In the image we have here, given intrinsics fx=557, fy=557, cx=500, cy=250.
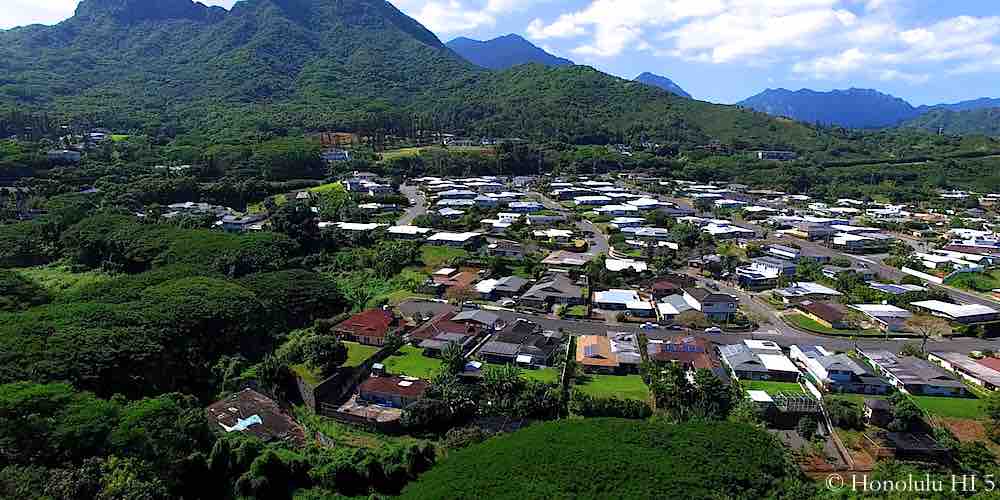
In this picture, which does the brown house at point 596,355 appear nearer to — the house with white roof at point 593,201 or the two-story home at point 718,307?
the two-story home at point 718,307

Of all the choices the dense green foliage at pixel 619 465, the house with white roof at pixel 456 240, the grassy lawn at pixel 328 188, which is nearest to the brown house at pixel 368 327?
the dense green foliage at pixel 619 465

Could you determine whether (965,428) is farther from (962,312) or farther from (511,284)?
(511,284)

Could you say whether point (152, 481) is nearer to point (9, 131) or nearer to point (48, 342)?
point (48, 342)

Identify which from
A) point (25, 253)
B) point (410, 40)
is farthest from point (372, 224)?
point (410, 40)

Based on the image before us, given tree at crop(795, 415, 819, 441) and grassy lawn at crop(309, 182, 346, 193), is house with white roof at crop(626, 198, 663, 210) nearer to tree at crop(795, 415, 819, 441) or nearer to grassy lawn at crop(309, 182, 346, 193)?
grassy lawn at crop(309, 182, 346, 193)

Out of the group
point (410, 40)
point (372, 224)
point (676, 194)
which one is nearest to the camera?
point (372, 224)

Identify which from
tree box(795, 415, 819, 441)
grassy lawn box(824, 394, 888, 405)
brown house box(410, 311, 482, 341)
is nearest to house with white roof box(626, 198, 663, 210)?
brown house box(410, 311, 482, 341)

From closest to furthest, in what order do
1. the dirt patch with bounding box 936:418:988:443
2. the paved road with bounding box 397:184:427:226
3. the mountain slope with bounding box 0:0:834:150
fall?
the dirt patch with bounding box 936:418:988:443, the paved road with bounding box 397:184:427:226, the mountain slope with bounding box 0:0:834:150
